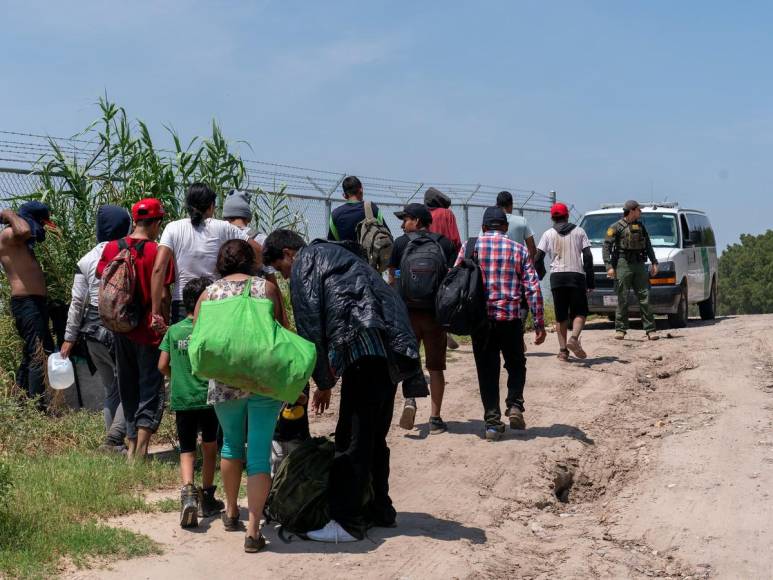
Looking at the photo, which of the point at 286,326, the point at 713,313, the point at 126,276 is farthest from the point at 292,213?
the point at 713,313

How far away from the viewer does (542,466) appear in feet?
26.8

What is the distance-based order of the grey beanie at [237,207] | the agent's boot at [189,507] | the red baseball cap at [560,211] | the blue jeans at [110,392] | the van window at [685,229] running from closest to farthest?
the agent's boot at [189,507] → the grey beanie at [237,207] → the blue jeans at [110,392] → the red baseball cap at [560,211] → the van window at [685,229]

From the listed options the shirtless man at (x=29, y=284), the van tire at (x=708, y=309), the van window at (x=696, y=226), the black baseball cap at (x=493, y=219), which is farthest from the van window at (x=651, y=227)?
the shirtless man at (x=29, y=284)

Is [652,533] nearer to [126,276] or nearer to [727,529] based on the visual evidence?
[727,529]

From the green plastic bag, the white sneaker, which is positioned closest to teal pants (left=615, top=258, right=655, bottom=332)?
the white sneaker

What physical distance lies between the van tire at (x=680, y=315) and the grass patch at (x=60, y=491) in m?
10.3

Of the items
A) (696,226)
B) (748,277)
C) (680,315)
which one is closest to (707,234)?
(696,226)

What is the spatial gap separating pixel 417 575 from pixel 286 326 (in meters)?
1.55

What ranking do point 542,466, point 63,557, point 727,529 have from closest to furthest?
1. point 63,557
2. point 727,529
3. point 542,466

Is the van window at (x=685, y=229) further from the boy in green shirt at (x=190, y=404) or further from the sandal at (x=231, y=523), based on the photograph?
the sandal at (x=231, y=523)

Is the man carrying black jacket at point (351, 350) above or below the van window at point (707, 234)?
below

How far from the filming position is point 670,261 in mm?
15945

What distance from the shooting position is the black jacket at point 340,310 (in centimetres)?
585

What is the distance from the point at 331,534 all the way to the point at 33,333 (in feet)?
13.6
